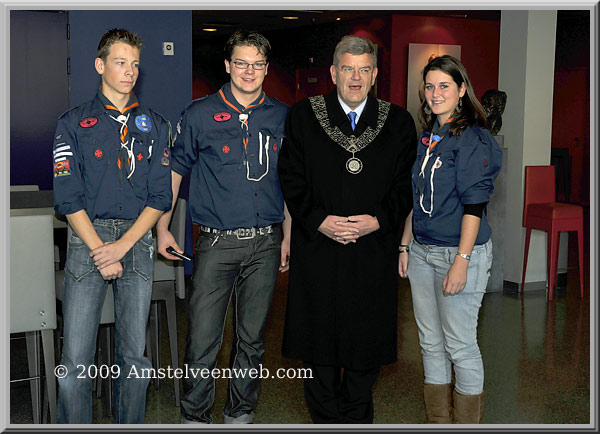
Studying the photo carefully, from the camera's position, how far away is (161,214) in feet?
9.02

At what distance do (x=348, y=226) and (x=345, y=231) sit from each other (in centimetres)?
2

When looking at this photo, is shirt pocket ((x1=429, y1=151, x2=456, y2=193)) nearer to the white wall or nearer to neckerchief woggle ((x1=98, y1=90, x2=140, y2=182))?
neckerchief woggle ((x1=98, y1=90, x2=140, y2=182))

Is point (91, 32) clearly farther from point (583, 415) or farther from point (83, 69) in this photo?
point (583, 415)

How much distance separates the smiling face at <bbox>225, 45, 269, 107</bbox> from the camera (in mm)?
2785

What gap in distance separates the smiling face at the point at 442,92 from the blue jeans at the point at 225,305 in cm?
83

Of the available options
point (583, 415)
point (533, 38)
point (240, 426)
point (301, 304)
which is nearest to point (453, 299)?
point (301, 304)

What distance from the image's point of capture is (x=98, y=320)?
2664 millimetres

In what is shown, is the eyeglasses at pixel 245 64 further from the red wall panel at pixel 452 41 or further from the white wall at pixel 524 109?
the red wall panel at pixel 452 41

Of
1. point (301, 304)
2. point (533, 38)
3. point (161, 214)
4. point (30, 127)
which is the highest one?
point (533, 38)

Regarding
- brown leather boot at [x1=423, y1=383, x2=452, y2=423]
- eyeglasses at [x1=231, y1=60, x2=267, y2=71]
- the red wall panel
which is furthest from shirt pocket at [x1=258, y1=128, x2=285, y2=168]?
the red wall panel

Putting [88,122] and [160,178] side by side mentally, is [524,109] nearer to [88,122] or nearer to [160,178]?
[160,178]

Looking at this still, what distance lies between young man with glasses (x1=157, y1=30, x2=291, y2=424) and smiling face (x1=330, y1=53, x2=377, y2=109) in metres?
Answer: 0.30

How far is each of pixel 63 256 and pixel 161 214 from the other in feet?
9.12

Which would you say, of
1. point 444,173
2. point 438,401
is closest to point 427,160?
point 444,173
